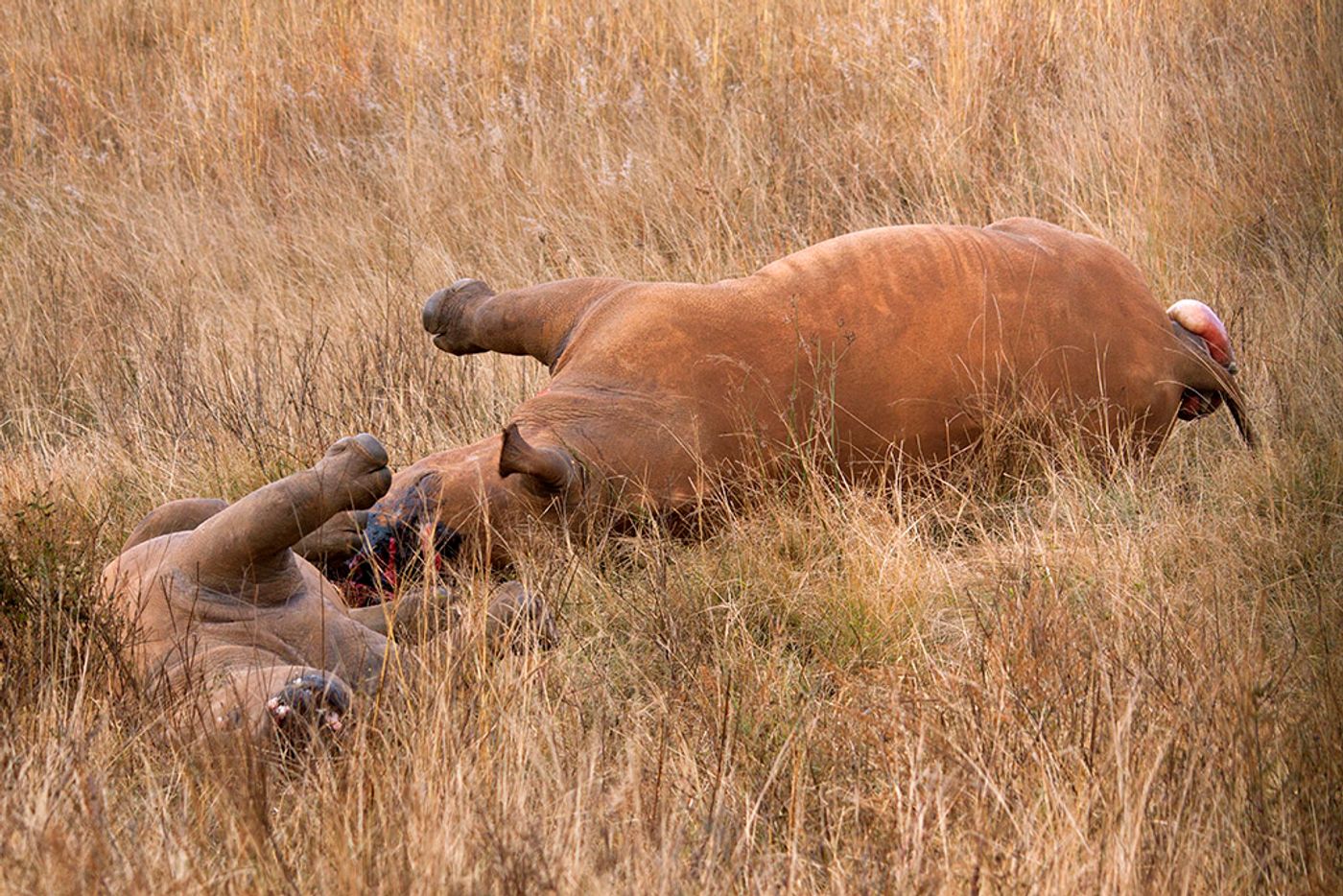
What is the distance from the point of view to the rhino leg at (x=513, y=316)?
4.82 metres

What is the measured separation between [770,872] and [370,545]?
1873 mm

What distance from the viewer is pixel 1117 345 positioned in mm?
4645

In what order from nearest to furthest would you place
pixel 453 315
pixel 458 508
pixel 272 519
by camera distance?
pixel 272 519
pixel 458 508
pixel 453 315

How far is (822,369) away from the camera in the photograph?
439 cm

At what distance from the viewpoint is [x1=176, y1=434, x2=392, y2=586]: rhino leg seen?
3.47 m

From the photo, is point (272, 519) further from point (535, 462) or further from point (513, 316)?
point (513, 316)

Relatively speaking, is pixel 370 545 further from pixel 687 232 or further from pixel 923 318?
pixel 687 232

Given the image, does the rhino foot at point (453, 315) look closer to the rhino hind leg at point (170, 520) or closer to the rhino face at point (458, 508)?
the rhino face at point (458, 508)

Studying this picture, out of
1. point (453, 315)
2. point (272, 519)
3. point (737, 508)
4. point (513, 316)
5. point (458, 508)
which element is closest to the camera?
point (272, 519)

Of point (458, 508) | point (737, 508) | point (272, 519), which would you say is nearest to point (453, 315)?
point (458, 508)

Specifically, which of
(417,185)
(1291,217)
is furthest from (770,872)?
(417,185)

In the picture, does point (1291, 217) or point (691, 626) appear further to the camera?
point (1291, 217)

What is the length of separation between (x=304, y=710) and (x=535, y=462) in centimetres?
114

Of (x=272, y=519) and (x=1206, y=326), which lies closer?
(x=272, y=519)
